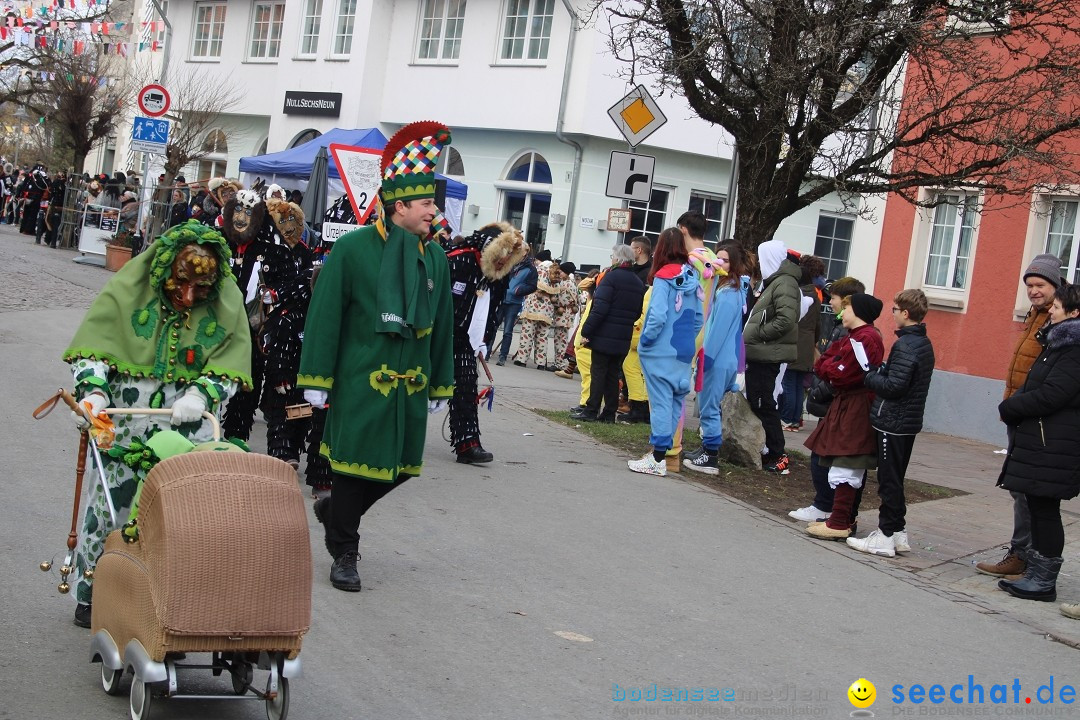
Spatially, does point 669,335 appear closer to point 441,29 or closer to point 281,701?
point 281,701

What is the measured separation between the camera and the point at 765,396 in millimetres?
11602

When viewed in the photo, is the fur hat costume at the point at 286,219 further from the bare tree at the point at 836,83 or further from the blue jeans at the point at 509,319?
the blue jeans at the point at 509,319

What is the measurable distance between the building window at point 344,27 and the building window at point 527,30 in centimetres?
542

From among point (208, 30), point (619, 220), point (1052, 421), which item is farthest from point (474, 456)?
point (208, 30)

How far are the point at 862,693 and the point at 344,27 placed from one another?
29467 mm

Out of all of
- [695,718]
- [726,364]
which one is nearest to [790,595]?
[695,718]

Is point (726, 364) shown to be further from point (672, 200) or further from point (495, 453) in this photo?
point (672, 200)

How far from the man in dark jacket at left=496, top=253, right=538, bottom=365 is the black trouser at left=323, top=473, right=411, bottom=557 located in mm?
12660

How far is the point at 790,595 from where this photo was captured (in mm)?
7438

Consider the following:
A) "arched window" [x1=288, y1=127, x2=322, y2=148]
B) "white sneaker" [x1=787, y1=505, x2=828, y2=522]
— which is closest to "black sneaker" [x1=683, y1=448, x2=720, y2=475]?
"white sneaker" [x1=787, y1=505, x2=828, y2=522]

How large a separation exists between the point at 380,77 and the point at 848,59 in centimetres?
2192

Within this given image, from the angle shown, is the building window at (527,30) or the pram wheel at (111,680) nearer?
the pram wheel at (111,680)

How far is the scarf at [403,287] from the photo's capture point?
6039mm

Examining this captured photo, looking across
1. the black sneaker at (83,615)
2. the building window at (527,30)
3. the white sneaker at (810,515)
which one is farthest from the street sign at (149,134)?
the black sneaker at (83,615)
